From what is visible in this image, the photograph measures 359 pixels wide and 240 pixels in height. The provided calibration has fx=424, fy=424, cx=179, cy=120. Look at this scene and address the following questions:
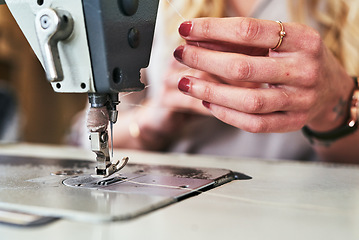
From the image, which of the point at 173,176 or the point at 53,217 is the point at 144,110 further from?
the point at 53,217

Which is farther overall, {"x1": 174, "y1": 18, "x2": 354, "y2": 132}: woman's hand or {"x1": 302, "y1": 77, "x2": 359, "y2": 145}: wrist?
{"x1": 302, "y1": 77, "x2": 359, "y2": 145}: wrist

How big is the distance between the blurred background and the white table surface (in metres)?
2.59

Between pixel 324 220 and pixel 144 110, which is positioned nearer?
Answer: pixel 324 220

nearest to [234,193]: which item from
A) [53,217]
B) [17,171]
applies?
[53,217]

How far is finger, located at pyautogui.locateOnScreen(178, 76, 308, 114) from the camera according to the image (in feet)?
2.28

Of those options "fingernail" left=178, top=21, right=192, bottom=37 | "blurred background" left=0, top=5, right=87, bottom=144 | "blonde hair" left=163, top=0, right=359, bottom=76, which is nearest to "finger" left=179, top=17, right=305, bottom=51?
"fingernail" left=178, top=21, right=192, bottom=37

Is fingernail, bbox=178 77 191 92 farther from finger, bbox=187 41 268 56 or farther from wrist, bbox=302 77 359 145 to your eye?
wrist, bbox=302 77 359 145

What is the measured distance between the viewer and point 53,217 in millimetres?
471

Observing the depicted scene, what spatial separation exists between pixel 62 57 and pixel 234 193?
0.31m

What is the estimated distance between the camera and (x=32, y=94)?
3.58 meters

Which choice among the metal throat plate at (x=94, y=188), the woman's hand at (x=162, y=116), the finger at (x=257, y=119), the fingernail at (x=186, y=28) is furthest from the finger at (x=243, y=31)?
the woman's hand at (x=162, y=116)

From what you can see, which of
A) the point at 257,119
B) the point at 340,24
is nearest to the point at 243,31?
the point at 257,119

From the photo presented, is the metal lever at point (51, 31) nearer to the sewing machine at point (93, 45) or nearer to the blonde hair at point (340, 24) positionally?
the sewing machine at point (93, 45)

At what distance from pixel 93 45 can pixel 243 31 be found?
0.23 m
